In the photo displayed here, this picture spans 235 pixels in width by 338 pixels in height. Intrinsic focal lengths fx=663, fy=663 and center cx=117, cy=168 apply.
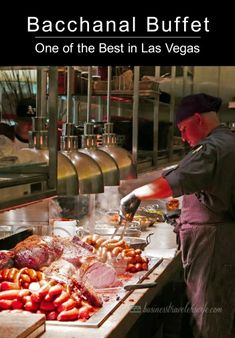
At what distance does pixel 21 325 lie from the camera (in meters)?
2.40

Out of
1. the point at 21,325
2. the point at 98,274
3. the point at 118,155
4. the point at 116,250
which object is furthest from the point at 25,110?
the point at 21,325

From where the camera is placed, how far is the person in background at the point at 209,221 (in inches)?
161

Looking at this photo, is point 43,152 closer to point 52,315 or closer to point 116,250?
point 52,315

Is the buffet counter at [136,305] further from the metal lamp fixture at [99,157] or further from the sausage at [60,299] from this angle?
the metal lamp fixture at [99,157]

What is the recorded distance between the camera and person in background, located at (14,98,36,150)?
3.30 m

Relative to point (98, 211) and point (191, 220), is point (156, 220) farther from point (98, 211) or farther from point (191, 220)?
point (191, 220)

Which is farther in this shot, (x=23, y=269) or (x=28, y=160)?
(x=23, y=269)

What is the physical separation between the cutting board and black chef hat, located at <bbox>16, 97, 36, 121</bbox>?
1.16 meters

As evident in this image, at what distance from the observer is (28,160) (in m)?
2.90

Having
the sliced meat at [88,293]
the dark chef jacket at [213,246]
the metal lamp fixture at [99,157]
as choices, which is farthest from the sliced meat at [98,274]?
the dark chef jacket at [213,246]

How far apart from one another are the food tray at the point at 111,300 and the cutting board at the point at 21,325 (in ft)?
A: 0.64

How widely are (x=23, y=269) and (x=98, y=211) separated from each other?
2.60m

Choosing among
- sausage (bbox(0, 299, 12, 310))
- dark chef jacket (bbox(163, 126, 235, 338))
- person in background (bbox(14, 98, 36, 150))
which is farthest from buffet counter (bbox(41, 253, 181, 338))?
person in background (bbox(14, 98, 36, 150))

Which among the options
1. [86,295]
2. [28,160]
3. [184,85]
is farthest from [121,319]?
[184,85]
